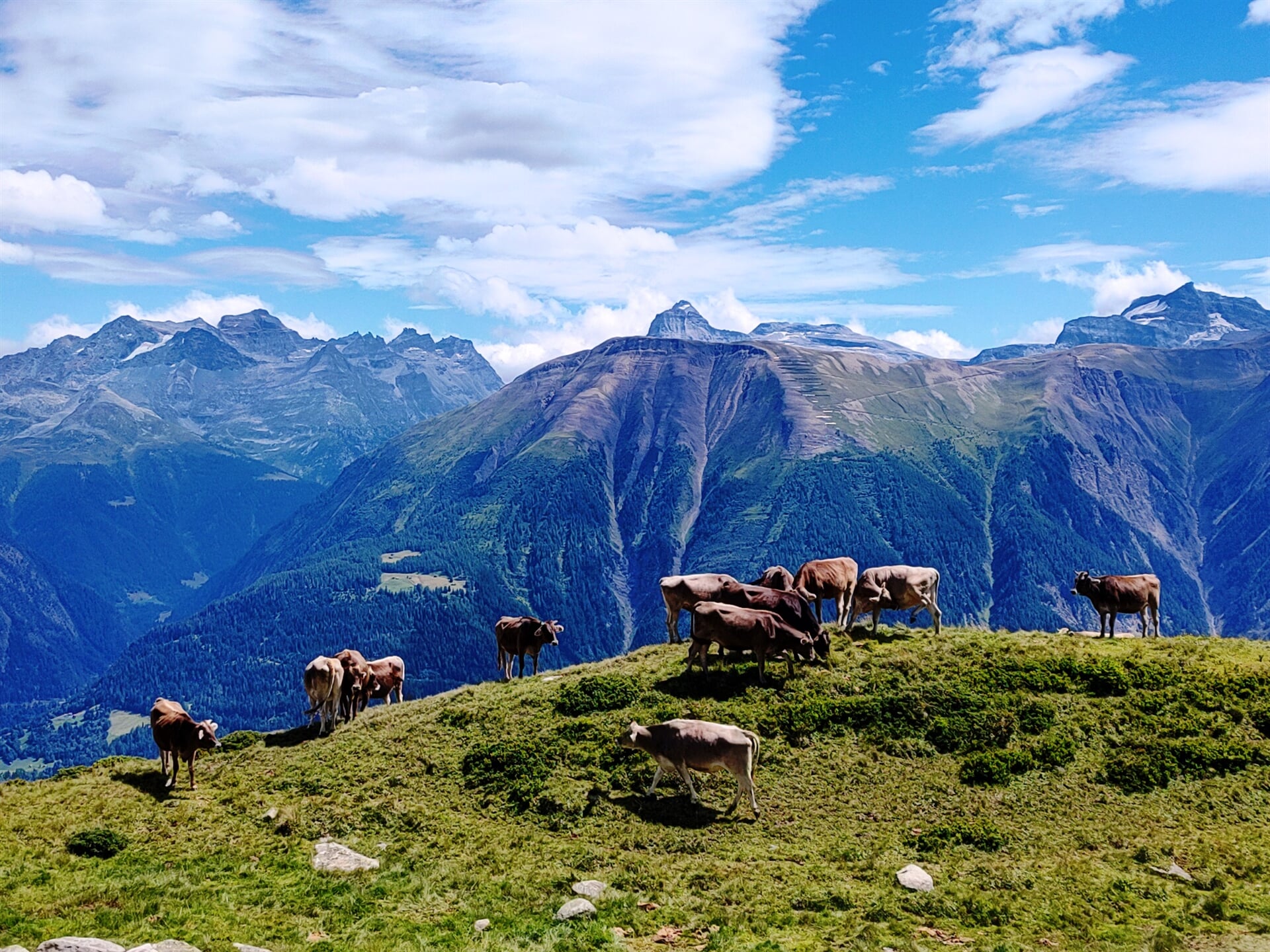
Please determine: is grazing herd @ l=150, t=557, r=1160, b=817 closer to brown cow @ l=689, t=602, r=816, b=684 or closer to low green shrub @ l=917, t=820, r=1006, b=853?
brown cow @ l=689, t=602, r=816, b=684

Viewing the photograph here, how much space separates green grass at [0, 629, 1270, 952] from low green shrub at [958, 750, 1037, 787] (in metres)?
0.14

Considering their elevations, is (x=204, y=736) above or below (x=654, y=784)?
above

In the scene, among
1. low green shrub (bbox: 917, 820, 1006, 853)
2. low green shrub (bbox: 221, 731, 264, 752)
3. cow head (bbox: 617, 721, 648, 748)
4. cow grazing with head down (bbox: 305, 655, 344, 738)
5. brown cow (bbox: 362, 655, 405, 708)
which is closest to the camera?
low green shrub (bbox: 917, 820, 1006, 853)

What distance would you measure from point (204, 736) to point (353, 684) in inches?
399

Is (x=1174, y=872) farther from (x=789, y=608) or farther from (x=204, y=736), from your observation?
(x=204, y=736)

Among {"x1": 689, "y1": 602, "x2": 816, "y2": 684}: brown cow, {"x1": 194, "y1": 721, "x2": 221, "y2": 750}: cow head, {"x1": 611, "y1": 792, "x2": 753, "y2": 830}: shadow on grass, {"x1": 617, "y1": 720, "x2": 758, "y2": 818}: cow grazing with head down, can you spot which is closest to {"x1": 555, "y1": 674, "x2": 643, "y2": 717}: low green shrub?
{"x1": 689, "y1": 602, "x2": 816, "y2": 684}: brown cow

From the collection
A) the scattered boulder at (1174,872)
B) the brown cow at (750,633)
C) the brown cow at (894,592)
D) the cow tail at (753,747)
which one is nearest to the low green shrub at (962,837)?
the scattered boulder at (1174,872)

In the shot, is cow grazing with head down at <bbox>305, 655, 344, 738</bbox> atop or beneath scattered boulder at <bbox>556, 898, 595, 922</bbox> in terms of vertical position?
atop

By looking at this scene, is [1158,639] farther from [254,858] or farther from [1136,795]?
[254,858]

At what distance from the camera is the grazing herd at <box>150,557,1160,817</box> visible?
27.1 meters

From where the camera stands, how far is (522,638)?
142ft

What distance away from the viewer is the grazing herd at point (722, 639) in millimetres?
27094

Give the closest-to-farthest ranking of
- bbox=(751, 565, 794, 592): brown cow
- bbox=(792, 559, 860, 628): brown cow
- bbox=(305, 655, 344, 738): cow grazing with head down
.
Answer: bbox=(305, 655, 344, 738): cow grazing with head down < bbox=(792, 559, 860, 628): brown cow < bbox=(751, 565, 794, 592): brown cow

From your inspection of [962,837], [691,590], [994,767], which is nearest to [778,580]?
[691,590]
